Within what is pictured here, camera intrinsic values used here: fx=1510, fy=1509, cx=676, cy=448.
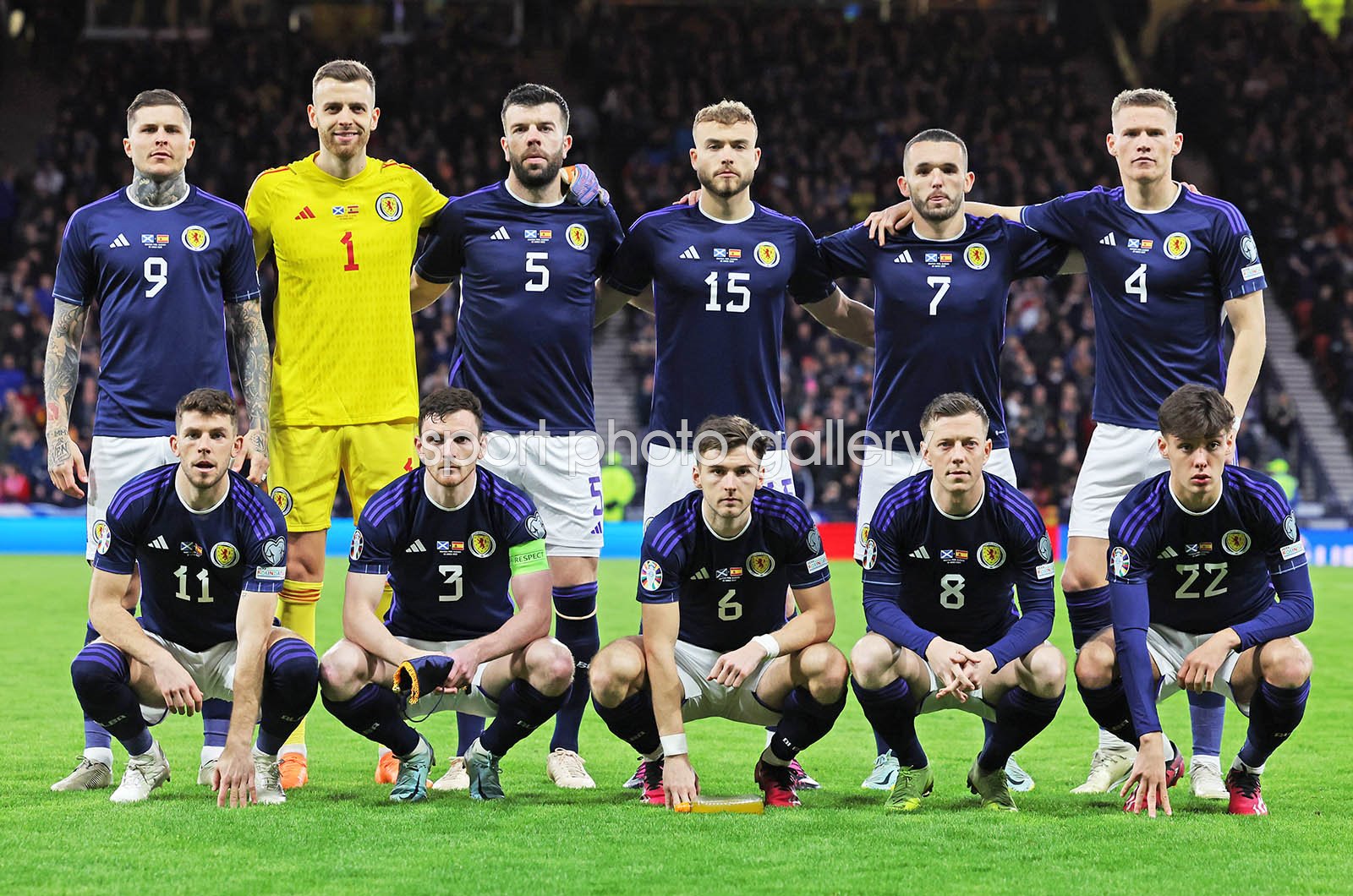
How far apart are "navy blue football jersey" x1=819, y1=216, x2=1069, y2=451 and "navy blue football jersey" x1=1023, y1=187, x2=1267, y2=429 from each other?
16.3 inches

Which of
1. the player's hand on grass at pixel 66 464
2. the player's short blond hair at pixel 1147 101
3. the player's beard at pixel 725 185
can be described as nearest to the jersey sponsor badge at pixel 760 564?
the player's beard at pixel 725 185

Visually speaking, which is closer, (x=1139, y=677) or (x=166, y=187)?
(x=1139, y=677)

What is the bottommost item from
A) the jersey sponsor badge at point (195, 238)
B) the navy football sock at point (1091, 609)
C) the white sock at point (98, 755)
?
the white sock at point (98, 755)

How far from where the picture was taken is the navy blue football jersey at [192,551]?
5277 millimetres

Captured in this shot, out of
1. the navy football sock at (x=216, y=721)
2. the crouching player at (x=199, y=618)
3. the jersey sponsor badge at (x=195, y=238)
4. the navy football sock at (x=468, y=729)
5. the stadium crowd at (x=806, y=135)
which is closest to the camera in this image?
the crouching player at (x=199, y=618)

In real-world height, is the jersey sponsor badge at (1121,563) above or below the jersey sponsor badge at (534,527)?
below

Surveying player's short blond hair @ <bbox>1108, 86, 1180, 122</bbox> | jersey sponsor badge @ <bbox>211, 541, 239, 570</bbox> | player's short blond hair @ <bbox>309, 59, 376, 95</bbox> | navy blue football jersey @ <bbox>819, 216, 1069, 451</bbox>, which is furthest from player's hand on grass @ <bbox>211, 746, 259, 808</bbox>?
player's short blond hair @ <bbox>1108, 86, 1180, 122</bbox>

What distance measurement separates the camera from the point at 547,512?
5.97 metres

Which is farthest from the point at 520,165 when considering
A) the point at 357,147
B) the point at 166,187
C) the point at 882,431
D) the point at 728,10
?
the point at 728,10

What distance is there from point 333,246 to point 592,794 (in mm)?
2336

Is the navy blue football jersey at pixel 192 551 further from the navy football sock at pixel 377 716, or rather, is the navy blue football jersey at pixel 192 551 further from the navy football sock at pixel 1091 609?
the navy football sock at pixel 1091 609

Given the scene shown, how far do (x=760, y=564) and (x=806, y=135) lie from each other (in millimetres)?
18338

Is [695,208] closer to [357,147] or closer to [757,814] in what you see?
[357,147]

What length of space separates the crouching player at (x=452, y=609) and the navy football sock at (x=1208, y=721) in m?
2.34
